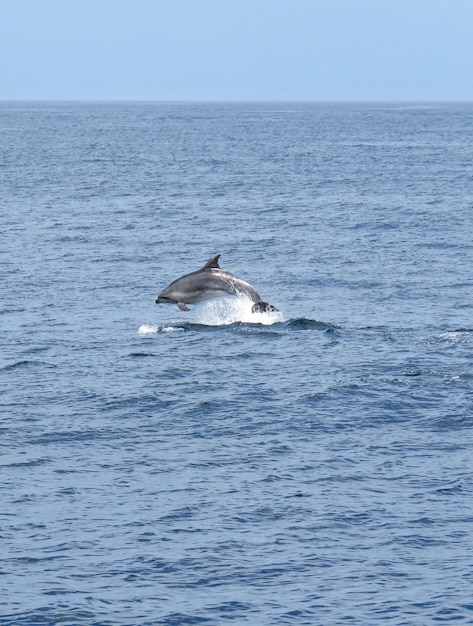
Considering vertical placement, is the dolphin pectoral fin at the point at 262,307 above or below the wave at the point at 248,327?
above

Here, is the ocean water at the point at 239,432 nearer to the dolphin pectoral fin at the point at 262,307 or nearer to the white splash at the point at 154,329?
the white splash at the point at 154,329

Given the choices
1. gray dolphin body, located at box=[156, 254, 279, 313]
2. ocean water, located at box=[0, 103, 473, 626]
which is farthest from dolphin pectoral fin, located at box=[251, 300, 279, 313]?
ocean water, located at box=[0, 103, 473, 626]

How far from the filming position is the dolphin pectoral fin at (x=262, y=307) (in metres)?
43.5

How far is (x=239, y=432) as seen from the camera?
3309cm

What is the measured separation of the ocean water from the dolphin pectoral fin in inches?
35.7

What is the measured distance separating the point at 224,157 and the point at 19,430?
11112 centimetres

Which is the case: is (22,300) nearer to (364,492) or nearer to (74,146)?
(364,492)

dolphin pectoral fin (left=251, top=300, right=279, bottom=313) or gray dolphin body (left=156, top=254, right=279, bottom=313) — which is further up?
gray dolphin body (left=156, top=254, right=279, bottom=313)

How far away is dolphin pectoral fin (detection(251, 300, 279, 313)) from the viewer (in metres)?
43.5

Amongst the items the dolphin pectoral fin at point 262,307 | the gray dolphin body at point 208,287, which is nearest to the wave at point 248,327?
the dolphin pectoral fin at point 262,307

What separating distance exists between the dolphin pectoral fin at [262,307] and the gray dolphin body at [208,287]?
0.25ft

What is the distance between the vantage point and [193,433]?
3303 cm

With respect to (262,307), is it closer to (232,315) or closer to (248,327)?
(248,327)

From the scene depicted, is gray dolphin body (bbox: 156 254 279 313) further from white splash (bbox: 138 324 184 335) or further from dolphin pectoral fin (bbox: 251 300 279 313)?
white splash (bbox: 138 324 184 335)
